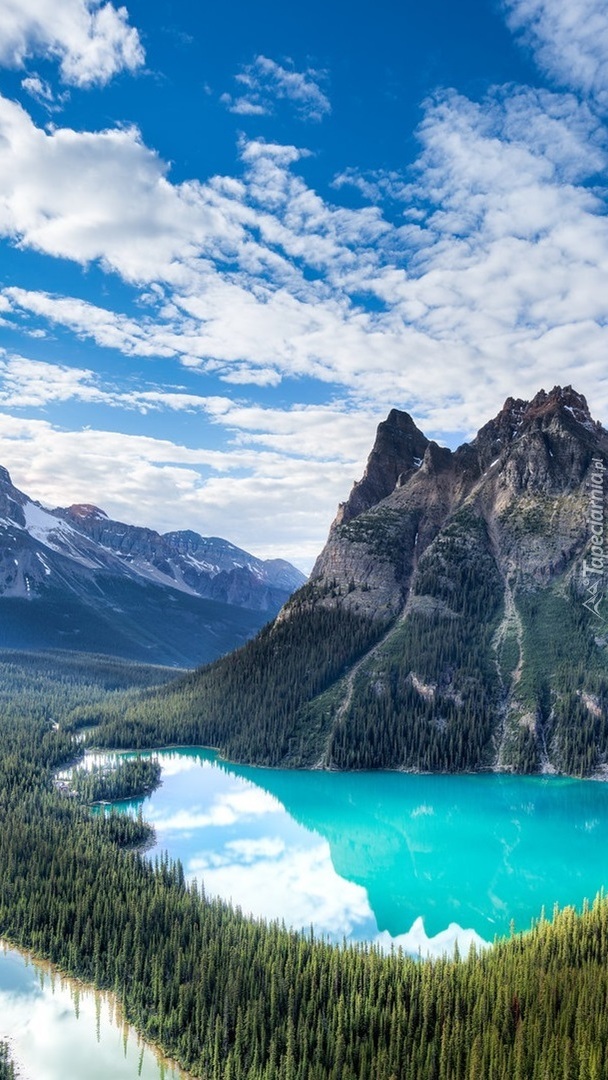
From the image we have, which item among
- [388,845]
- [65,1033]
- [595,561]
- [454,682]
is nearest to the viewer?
[65,1033]

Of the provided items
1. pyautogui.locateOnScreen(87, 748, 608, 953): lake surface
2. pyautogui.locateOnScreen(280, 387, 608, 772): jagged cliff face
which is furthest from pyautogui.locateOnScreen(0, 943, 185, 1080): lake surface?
pyautogui.locateOnScreen(280, 387, 608, 772): jagged cliff face

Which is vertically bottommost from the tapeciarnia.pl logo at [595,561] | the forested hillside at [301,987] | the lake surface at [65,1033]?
the lake surface at [65,1033]

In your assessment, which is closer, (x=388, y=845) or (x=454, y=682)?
(x=388, y=845)

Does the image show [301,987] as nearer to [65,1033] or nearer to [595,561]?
[65,1033]

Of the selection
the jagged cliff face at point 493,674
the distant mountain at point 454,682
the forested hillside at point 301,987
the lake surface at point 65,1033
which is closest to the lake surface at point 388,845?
the jagged cliff face at point 493,674

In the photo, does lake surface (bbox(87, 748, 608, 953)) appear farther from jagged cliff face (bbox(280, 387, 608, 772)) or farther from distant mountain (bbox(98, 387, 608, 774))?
distant mountain (bbox(98, 387, 608, 774))

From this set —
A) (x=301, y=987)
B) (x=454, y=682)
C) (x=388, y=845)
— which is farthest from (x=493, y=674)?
(x=301, y=987)

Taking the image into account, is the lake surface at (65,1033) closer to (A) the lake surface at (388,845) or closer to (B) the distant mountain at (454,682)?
(A) the lake surface at (388,845)
